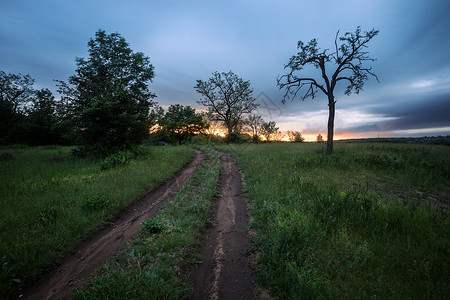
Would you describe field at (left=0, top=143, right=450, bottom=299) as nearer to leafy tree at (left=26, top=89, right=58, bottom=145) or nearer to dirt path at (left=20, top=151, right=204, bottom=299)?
dirt path at (left=20, top=151, right=204, bottom=299)

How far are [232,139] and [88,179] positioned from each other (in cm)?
3234

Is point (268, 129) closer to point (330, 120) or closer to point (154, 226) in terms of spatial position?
point (330, 120)

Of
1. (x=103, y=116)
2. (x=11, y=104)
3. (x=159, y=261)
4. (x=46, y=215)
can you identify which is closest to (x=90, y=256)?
(x=159, y=261)

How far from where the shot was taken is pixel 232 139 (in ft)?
129

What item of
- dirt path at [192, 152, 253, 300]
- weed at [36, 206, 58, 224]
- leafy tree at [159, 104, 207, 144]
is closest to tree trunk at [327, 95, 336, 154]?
dirt path at [192, 152, 253, 300]

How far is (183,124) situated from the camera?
153 feet

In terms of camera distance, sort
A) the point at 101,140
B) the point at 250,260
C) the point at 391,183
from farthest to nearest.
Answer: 1. the point at 101,140
2. the point at 391,183
3. the point at 250,260

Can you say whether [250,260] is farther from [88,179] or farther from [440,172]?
[440,172]

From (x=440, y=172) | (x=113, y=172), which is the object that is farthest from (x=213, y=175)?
(x=440, y=172)

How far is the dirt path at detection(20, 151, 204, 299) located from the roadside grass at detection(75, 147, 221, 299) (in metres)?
0.35

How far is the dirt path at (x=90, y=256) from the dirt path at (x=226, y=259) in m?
2.22

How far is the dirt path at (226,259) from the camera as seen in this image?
9.92ft

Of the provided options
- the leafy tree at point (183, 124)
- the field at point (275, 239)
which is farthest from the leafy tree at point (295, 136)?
the field at point (275, 239)

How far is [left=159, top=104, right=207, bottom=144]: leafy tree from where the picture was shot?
46500mm
